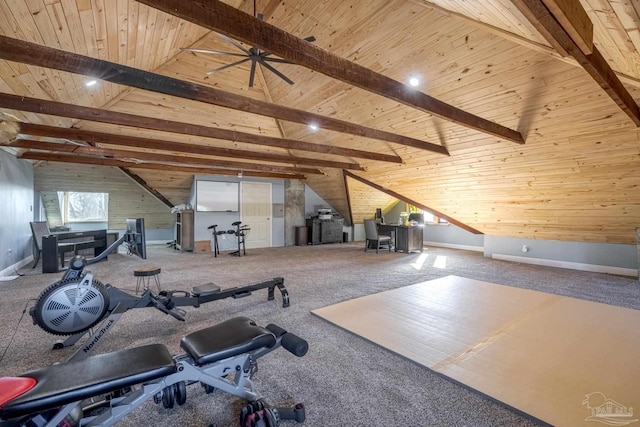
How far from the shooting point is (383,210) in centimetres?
1066

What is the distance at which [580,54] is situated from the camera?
6.53 feet

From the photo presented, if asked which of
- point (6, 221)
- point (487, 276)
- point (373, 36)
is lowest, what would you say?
point (487, 276)

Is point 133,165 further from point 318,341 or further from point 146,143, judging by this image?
point 318,341

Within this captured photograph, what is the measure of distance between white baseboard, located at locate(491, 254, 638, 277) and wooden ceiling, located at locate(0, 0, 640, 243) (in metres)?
0.53

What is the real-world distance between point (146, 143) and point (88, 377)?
495 cm

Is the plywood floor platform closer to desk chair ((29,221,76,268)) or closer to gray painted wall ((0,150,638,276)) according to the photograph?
gray painted wall ((0,150,638,276))

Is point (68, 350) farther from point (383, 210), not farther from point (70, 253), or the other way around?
point (383, 210)

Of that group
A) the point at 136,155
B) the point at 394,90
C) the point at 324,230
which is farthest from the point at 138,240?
the point at 324,230

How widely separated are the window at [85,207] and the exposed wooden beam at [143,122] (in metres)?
6.34

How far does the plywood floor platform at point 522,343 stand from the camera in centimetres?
179

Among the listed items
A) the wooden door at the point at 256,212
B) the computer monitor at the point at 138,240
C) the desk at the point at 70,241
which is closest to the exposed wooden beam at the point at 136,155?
the wooden door at the point at 256,212

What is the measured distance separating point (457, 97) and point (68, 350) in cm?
502

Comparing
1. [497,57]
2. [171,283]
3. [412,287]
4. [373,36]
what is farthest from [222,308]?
[497,57]

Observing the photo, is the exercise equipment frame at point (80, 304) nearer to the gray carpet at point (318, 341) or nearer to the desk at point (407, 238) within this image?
the gray carpet at point (318, 341)
